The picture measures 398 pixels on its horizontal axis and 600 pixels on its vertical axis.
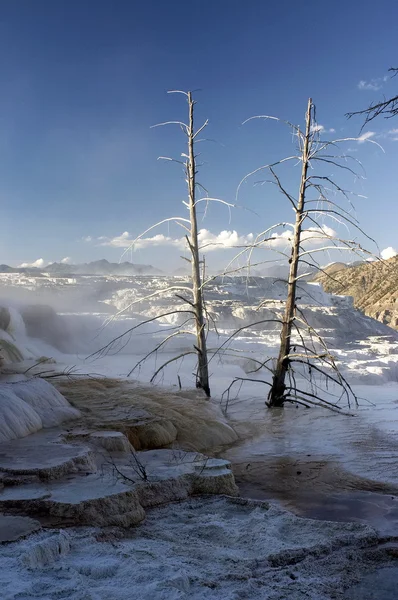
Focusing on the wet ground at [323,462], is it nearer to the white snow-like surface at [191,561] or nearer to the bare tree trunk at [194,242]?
the white snow-like surface at [191,561]

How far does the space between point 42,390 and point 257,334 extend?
59.5ft

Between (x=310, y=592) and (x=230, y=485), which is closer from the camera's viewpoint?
(x=310, y=592)

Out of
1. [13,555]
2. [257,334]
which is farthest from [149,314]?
[13,555]

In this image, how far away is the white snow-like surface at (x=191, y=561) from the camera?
2479 millimetres

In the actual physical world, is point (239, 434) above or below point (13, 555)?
below

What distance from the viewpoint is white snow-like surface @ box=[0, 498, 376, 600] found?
2.48 meters

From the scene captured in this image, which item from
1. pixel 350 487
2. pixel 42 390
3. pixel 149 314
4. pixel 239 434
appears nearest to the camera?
pixel 350 487

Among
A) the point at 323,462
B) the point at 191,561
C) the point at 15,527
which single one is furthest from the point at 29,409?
the point at 191,561

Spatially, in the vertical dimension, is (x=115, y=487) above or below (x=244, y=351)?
below

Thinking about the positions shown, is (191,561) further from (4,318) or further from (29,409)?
(4,318)

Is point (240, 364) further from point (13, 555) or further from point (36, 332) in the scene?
point (13, 555)

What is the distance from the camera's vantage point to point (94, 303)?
29016 millimetres

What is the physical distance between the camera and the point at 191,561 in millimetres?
2820

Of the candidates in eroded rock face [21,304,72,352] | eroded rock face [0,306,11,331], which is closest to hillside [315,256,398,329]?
eroded rock face [21,304,72,352]
